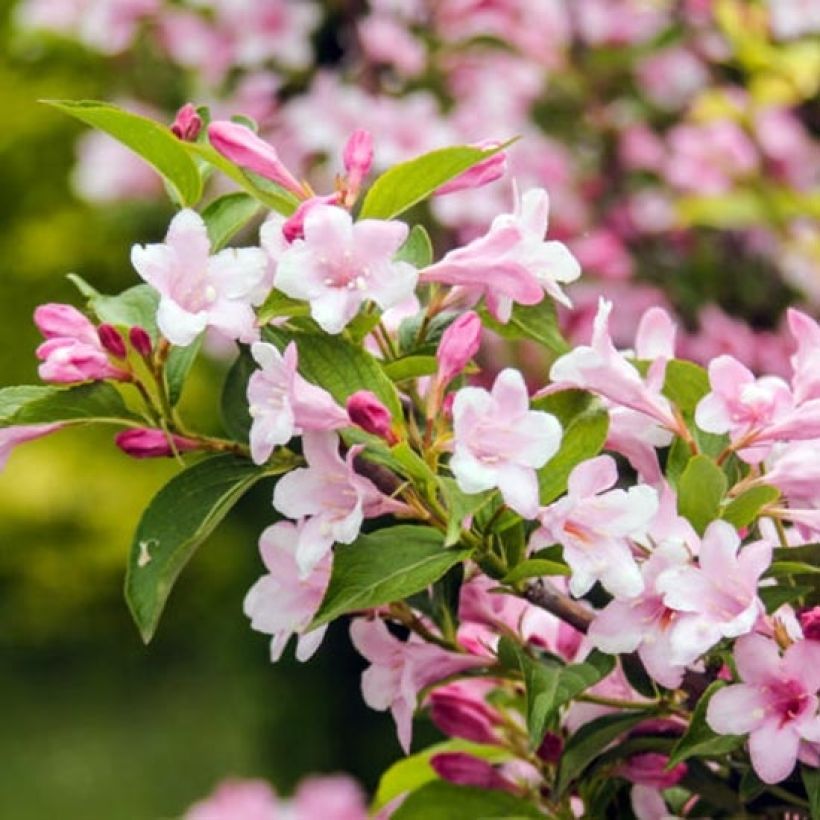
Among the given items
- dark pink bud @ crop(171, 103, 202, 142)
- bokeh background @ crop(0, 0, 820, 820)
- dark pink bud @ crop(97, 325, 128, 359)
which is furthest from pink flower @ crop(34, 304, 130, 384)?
bokeh background @ crop(0, 0, 820, 820)

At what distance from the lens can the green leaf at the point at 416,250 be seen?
1116 millimetres

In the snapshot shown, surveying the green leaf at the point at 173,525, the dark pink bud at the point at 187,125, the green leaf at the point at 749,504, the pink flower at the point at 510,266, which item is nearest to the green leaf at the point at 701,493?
the green leaf at the point at 749,504

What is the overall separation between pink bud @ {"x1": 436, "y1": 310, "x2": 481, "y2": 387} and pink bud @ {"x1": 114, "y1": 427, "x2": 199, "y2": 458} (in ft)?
0.48

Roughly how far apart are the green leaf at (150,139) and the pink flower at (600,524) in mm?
271

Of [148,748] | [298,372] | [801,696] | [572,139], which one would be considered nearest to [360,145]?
[298,372]

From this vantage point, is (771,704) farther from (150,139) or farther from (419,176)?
(150,139)

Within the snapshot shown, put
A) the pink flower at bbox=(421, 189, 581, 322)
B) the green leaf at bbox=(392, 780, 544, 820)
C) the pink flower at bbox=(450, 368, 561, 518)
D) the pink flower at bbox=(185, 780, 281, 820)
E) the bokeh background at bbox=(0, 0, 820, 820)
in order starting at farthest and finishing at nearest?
the bokeh background at bbox=(0, 0, 820, 820)
the pink flower at bbox=(185, 780, 281, 820)
the green leaf at bbox=(392, 780, 544, 820)
the pink flower at bbox=(421, 189, 581, 322)
the pink flower at bbox=(450, 368, 561, 518)

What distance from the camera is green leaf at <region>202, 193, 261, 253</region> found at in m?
1.11

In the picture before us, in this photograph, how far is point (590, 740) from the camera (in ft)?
3.60

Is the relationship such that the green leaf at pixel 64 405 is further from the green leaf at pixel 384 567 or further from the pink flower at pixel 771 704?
the pink flower at pixel 771 704

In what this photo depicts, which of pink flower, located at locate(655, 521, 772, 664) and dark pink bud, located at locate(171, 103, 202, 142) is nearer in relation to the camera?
pink flower, located at locate(655, 521, 772, 664)

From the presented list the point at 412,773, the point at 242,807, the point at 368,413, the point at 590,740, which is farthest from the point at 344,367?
the point at 242,807

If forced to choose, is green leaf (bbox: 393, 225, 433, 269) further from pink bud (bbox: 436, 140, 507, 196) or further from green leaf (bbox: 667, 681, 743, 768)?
green leaf (bbox: 667, 681, 743, 768)

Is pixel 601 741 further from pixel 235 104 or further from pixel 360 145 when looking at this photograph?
pixel 235 104
